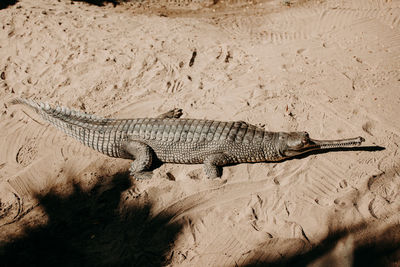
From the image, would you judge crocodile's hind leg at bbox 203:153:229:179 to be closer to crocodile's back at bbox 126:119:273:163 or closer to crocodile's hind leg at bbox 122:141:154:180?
crocodile's back at bbox 126:119:273:163

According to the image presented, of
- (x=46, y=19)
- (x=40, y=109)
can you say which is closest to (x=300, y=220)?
(x=40, y=109)

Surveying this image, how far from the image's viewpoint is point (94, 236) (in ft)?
12.8

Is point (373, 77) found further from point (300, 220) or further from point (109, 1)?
point (109, 1)

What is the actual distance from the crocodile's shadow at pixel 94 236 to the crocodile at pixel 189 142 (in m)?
0.71

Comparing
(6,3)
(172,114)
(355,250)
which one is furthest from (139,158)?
(6,3)

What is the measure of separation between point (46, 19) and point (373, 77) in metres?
8.05

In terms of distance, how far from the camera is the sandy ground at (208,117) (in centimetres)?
366

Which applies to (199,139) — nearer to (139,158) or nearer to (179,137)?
(179,137)

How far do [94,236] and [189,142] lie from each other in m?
1.95

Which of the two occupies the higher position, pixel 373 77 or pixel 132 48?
pixel 132 48

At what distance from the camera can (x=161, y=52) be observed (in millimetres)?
6363

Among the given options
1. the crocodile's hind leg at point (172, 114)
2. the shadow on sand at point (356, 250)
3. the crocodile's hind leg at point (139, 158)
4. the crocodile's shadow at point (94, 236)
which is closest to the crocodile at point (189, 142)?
the crocodile's hind leg at point (139, 158)

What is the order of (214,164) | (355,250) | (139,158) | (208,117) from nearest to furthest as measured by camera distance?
1. (355,250)
2. (214,164)
3. (139,158)
4. (208,117)

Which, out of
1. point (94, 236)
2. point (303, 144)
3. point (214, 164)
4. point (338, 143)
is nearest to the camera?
point (94, 236)
